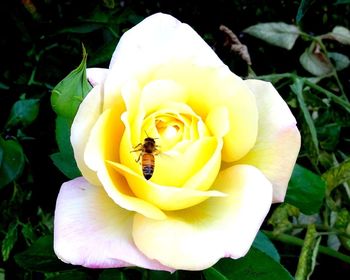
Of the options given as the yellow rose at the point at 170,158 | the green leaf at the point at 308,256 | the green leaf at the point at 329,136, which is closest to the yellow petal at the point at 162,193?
the yellow rose at the point at 170,158

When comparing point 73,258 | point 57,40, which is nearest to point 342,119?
point 57,40

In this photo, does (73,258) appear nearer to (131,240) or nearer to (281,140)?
(131,240)

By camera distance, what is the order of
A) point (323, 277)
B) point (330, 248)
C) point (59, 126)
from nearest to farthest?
1. point (59, 126)
2. point (330, 248)
3. point (323, 277)

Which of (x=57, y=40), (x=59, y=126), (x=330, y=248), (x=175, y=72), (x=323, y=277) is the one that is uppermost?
(x=175, y=72)

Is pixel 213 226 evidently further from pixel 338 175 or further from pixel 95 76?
pixel 338 175

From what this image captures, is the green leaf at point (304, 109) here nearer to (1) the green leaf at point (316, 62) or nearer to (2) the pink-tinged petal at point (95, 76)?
(1) the green leaf at point (316, 62)

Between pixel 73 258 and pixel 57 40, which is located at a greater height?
pixel 73 258

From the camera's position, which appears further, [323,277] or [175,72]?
[323,277]

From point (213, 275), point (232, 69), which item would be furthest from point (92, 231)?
point (232, 69)
